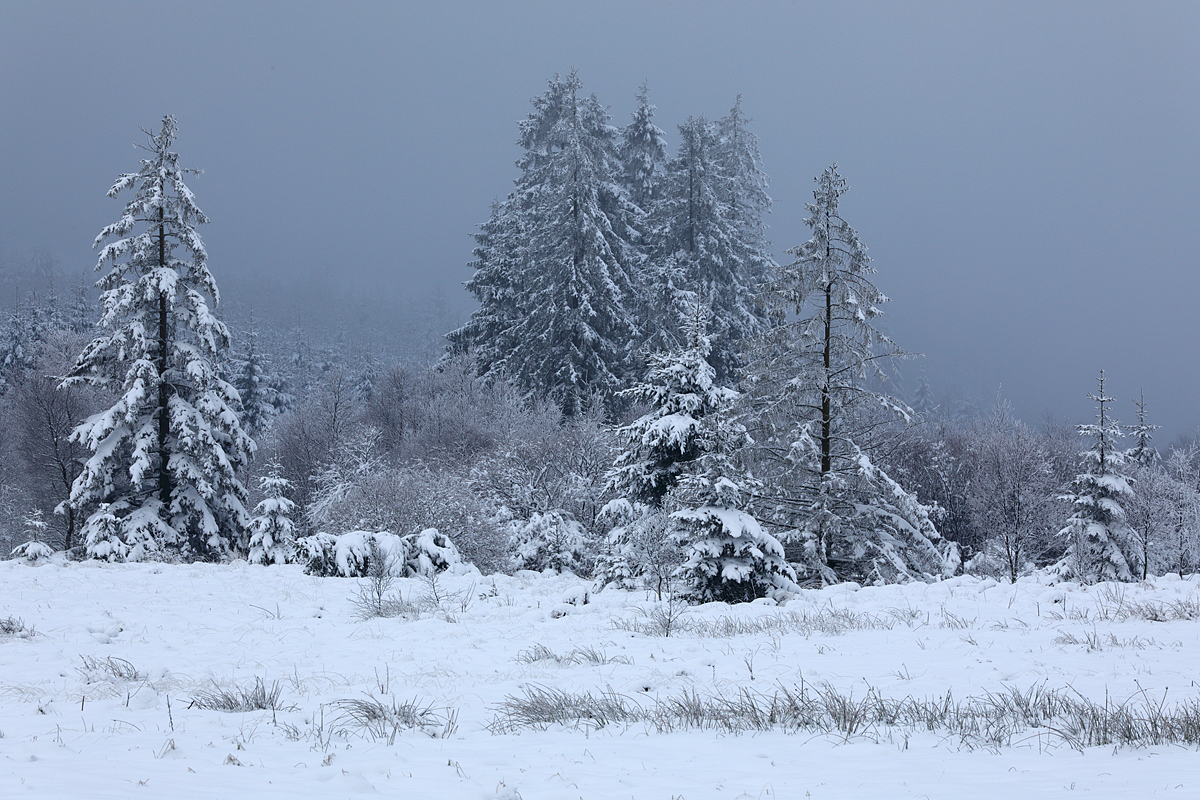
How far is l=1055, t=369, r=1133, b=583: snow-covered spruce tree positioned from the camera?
21.7m

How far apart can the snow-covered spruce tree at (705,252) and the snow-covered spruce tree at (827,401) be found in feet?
49.0

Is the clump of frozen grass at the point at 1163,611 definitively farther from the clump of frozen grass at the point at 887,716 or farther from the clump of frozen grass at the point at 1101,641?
the clump of frozen grass at the point at 887,716

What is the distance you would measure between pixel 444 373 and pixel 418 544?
74.5 feet

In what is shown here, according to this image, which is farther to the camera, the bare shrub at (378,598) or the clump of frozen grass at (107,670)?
the bare shrub at (378,598)

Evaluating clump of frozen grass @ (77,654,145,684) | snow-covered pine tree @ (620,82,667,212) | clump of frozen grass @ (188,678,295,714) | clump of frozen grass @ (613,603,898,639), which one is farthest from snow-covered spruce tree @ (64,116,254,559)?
snow-covered pine tree @ (620,82,667,212)

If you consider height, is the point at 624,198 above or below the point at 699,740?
above

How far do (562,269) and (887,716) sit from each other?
1166 inches

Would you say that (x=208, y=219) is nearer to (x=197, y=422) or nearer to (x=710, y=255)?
(x=197, y=422)

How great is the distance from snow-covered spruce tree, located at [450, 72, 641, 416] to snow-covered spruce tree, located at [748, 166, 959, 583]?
509 inches

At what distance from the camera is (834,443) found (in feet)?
58.5

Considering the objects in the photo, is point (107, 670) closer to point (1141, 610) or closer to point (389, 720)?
point (389, 720)

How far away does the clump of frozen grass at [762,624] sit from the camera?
8.37 metres

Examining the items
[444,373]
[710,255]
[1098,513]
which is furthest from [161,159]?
[1098,513]

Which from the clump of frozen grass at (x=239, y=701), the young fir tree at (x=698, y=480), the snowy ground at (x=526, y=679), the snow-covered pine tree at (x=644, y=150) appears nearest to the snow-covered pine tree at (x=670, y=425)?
the young fir tree at (x=698, y=480)
